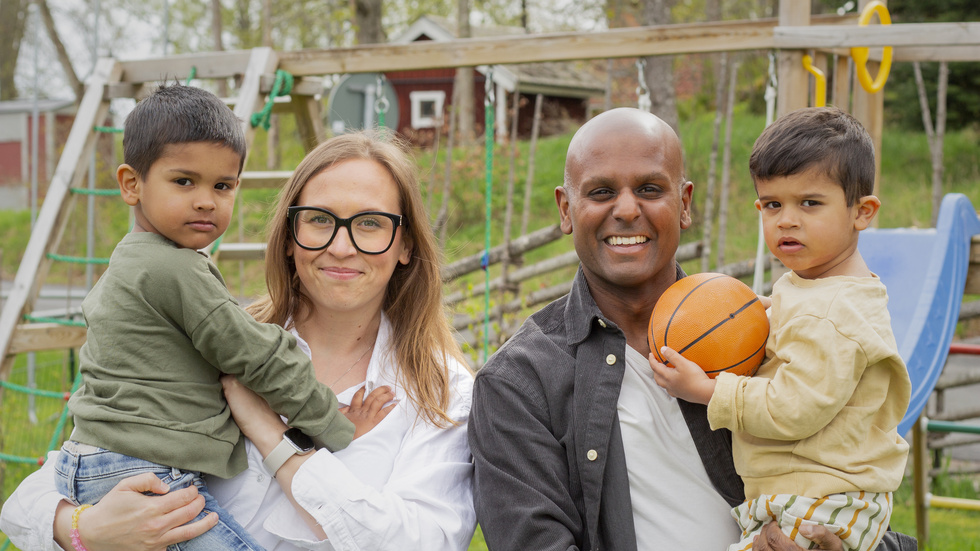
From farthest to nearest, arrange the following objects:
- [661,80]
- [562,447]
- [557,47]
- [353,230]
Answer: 1. [661,80]
2. [557,47]
3. [353,230]
4. [562,447]

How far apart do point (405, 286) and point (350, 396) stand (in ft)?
1.36

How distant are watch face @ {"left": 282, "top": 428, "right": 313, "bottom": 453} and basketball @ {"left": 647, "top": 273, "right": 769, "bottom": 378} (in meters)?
0.92

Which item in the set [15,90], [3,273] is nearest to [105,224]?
[3,273]

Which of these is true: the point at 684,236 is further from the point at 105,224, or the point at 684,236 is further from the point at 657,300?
the point at 105,224

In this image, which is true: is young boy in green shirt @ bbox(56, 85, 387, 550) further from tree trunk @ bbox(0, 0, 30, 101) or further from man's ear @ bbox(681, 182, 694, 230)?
tree trunk @ bbox(0, 0, 30, 101)

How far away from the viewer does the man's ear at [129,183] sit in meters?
2.19

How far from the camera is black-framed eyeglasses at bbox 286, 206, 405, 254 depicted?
92.3 inches

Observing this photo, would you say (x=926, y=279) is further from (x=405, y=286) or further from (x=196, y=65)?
(x=196, y=65)

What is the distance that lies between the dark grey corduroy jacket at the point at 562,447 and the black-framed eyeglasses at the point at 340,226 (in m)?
0.47

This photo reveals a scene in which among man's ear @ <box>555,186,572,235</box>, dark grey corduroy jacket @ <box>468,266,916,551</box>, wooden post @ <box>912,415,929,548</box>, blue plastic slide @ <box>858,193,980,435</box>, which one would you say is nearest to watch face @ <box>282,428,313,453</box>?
dark grey corduroy jacket @ <box>468,266,916,551</box>

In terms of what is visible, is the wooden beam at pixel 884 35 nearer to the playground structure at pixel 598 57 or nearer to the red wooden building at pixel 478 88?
the playground structure at pixel 598 57

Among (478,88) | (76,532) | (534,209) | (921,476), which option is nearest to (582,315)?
(76,532)

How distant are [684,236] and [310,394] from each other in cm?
937

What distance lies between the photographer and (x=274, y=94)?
5047 mm
